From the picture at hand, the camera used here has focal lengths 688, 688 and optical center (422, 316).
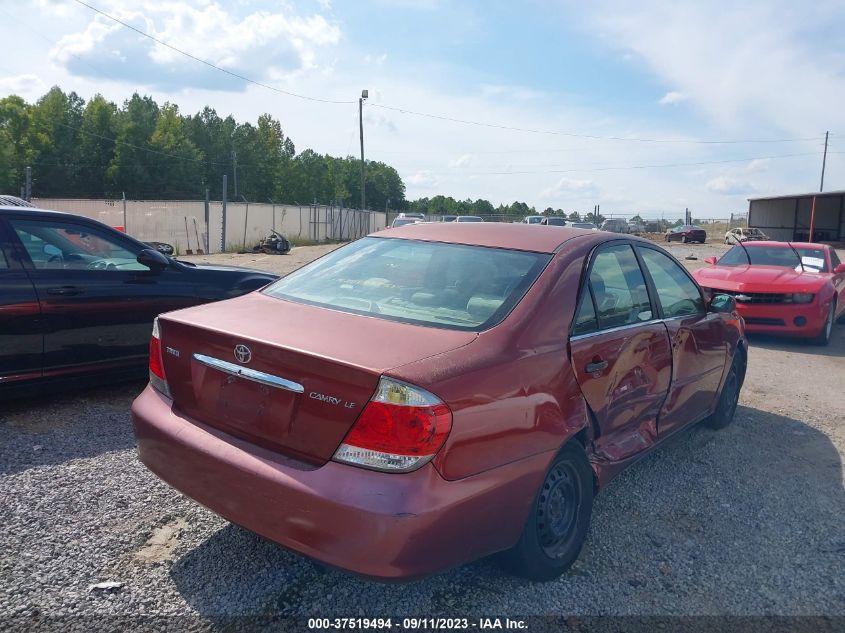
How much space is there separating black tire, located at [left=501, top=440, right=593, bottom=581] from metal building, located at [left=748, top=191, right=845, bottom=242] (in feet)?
127

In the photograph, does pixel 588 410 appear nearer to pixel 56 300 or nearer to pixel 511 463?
pixel 511 463

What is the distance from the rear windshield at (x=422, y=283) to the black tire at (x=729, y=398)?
2619 millimetres

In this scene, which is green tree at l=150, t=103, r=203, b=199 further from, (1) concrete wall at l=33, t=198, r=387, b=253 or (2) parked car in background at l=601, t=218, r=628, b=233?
(2) parked car in background at l=601, t=218, r=628, b=233

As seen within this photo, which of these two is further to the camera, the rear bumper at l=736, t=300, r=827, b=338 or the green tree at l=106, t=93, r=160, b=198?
A: the green tree at l=106, t=93, r=160, b=198

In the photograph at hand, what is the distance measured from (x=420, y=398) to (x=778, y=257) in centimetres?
974

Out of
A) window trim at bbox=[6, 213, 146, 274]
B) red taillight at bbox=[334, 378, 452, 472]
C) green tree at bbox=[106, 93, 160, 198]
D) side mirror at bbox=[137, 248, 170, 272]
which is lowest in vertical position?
red taillight at bbox=[334, 378, 452, 472]

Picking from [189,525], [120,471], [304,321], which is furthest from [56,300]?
[304,321]

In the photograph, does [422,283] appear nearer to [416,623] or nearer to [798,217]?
[416,623]

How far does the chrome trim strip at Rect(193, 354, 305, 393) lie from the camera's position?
2541mm

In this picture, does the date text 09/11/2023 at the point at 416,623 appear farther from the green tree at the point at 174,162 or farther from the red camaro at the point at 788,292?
the green tree at the point at 174,162

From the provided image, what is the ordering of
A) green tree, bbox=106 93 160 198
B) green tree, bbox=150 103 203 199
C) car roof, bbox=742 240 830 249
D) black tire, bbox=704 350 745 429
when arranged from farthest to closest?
green tree, bbox=150 103 203 199 < green tree, bbox=106 93 160 198 < car roof, bbox=742 240 830 249 < black tire, bbox=704 350 745 429

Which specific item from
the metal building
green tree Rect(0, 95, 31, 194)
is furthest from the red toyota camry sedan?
green tree Rect(0, 95, 31, 194)

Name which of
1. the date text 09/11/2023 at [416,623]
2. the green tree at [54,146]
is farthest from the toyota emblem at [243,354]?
the green tree at [54,146]

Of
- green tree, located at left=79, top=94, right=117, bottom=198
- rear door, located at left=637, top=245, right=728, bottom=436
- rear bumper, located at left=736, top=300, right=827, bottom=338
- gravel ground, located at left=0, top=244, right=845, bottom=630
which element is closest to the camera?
gravel ground, located at left=0, top=244, right=845, bottom=630
